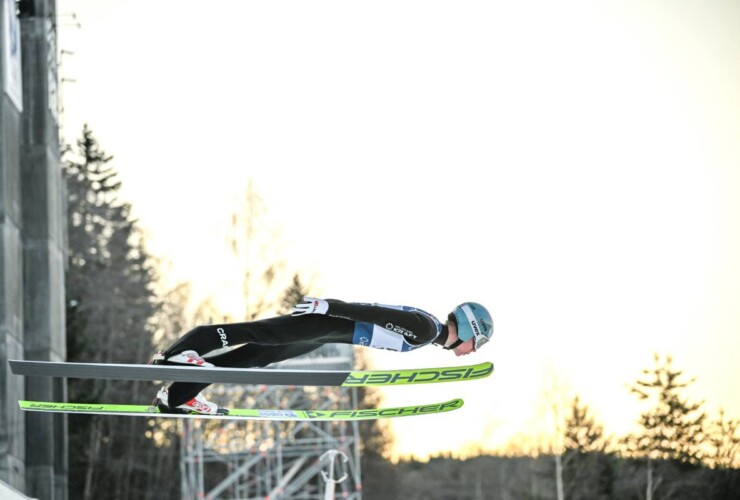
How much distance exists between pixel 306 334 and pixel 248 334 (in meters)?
0.39

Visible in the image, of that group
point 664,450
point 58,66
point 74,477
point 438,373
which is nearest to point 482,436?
point 664,450

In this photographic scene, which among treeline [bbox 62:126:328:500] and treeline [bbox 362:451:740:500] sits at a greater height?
treeline [bbox 62:126:328:500]

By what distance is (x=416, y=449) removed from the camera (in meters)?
38.9

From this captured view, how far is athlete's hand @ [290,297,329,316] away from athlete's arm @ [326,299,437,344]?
3cm

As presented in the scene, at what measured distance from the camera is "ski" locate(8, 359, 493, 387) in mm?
6773

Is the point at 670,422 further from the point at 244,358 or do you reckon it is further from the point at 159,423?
the point at 244,358

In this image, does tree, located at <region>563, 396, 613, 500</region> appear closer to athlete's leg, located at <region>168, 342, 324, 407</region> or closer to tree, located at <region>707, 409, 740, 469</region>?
tree, located at <region>707, 409, 740, 469</region>

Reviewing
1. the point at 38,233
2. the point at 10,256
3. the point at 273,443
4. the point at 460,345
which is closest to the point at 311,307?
the point at 460,345

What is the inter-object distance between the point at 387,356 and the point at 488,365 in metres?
27.1

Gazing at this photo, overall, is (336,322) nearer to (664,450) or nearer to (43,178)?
(43,178)

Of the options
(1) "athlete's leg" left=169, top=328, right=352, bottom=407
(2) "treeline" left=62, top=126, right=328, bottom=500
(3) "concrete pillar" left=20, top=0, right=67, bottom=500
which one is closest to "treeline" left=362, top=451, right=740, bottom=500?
(2) "treeline" left=62, top=126, right=328, bottom=500

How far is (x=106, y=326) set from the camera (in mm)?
32625


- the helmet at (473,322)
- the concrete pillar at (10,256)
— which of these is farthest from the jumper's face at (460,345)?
the concrete pillar at (10,256)

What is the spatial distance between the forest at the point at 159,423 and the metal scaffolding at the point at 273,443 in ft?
7.15
